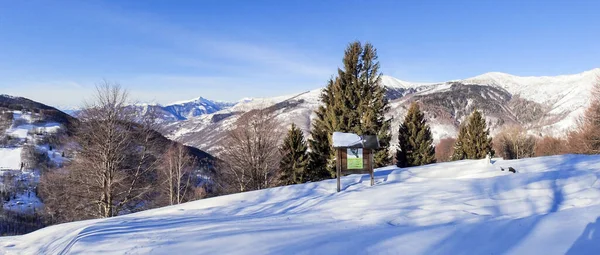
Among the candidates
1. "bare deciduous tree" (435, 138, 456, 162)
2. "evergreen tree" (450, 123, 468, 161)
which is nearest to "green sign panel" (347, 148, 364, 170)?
"evergreen tree" (450, 123, 468, 161)

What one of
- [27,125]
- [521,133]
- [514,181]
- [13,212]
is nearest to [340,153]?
[514,181]

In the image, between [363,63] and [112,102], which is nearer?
[112,102]

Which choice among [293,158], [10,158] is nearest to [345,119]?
[293,158]

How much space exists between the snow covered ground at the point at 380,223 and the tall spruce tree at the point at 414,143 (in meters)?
15.7

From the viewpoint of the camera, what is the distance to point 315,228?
7.46 metres

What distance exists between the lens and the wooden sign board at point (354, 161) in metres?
14.4

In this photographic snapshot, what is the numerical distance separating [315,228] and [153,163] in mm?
13997

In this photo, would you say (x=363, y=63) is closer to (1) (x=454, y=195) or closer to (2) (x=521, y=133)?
(1) (x=454, y=195)

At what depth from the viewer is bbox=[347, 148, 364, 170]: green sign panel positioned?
14.4m

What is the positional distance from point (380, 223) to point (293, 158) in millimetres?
16861

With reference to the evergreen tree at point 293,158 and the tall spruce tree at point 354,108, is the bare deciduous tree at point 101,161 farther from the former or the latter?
the tall spruce tree at point 354,108

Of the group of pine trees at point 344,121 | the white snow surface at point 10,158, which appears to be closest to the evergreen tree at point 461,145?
Answer: the group of pine trees at point 344,121

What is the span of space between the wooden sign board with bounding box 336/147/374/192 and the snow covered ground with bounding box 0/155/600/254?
0.80 meters

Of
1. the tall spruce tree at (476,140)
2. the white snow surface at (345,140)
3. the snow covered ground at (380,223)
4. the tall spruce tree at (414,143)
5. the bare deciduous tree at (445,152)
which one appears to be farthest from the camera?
the bare deciduous tree at (445,152)
